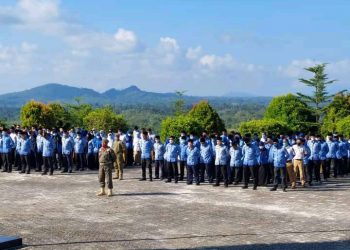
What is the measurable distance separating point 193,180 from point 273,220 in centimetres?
711

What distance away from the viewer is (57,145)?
2162cm

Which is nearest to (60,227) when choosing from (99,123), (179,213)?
(179,213)

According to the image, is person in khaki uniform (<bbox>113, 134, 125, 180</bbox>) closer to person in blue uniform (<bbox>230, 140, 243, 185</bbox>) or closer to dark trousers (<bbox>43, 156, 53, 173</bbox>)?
dark trousers (<bbox>43, 156, 53, 173</bbox>)

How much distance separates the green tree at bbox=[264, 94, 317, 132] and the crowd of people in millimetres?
14482

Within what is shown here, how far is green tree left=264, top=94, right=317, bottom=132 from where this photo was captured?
118 ft

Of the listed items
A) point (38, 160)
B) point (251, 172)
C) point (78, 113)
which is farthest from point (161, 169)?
point (78, 113)

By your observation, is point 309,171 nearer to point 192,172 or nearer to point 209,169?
point 209,169

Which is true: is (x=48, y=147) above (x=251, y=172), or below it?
above

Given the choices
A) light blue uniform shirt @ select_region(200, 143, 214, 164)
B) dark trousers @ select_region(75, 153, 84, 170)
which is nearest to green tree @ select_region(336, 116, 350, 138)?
Answer: light blue uniform shirt @ select_region(200, 143, 214, 164)

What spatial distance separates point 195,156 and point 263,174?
7.82ft

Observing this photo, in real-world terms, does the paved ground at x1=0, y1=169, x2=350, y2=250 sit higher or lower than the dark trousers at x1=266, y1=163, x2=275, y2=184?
lower

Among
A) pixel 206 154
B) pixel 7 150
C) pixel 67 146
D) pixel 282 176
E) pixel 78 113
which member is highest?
pixel 78 113

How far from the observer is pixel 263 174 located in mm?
17766

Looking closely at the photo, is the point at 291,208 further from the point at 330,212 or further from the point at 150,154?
the point at 150,154
